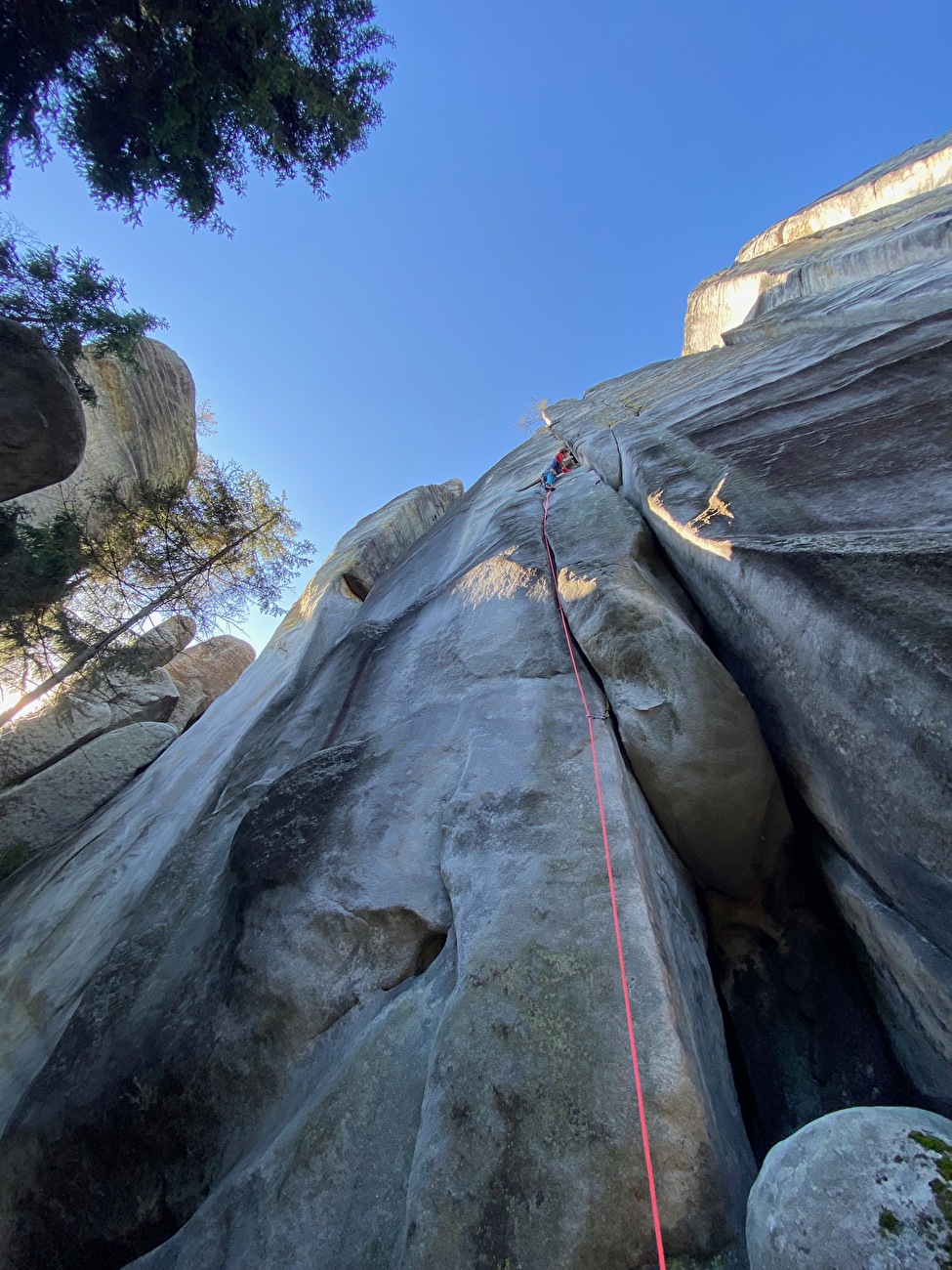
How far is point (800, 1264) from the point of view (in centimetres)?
206

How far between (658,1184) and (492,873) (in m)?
1.59

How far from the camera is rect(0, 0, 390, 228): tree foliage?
7895 mm

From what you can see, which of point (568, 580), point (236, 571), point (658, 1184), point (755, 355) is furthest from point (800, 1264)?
point (236, 571)

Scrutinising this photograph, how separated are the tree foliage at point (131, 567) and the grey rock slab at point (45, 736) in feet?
3.21

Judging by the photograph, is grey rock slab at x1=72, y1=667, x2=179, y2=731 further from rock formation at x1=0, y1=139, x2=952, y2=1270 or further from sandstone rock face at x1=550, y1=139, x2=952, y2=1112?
sandstone rock face at x1=550, y1=139, x2=952, y2=1112

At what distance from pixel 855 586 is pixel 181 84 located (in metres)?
9.82

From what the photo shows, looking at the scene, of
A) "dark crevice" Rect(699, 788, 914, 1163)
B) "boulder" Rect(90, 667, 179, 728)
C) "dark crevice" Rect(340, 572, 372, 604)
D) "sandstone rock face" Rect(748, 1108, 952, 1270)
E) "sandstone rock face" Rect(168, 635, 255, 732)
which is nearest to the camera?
"sandstone rock face" Rect(748, 1108, 952, 1270)

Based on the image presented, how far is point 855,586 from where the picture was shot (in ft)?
11.8

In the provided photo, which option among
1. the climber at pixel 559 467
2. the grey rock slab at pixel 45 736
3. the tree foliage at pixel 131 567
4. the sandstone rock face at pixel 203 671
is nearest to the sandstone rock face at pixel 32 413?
the tree foliage at pixel 131 567

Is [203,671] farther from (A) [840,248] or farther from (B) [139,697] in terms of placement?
(A) [840,248]

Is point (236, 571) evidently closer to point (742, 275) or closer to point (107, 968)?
point (107, 968)

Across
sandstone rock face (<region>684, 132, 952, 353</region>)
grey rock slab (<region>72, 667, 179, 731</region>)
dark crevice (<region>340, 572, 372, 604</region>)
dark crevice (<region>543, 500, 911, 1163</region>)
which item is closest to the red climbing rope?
dark crevice (<region>543, 500, 911, 1163</region>)

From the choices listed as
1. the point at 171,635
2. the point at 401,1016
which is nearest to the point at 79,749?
the point at 171,635

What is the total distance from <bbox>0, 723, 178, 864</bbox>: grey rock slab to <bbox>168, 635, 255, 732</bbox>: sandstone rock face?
416cm
